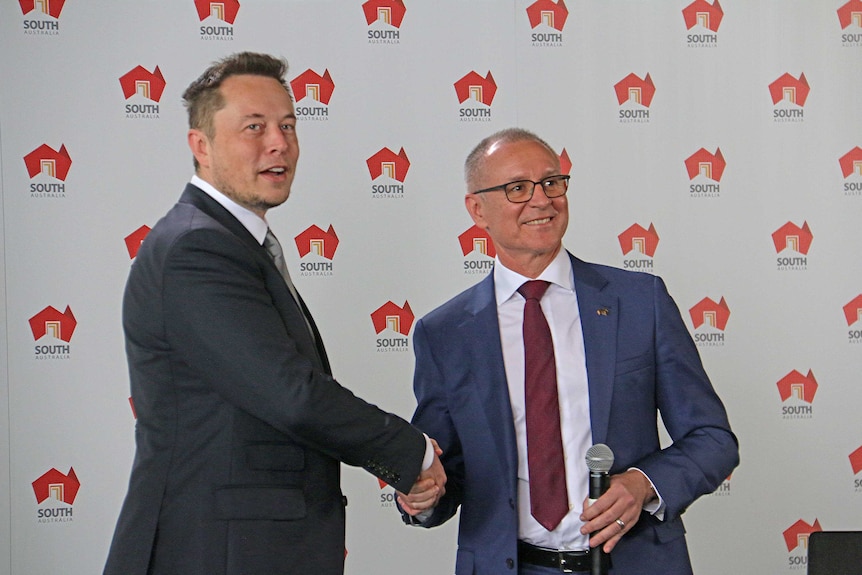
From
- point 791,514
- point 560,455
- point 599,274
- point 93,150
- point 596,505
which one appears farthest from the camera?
point 791,514

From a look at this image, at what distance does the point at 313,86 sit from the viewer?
4168 millimetres

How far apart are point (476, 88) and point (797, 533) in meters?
2.46

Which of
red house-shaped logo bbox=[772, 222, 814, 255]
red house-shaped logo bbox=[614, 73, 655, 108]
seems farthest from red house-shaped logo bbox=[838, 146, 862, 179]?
red house-shaped logo bbox=[614, 73, 655, 108]

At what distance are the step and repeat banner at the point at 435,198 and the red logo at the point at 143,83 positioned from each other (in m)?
0.02

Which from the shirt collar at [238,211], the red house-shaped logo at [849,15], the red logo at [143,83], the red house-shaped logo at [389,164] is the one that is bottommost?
the shirt collar at [238,211]

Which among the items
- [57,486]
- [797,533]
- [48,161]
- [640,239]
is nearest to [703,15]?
[640,239]

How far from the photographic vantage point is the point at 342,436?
2152 mm

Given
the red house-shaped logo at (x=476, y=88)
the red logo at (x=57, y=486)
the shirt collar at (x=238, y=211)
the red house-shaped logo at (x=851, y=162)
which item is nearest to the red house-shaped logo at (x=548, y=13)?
the red house-shaped logo at (x=476, y=88)

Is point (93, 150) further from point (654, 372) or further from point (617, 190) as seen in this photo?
point (654, 372)

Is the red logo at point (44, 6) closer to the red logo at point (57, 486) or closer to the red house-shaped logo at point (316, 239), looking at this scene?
the red house-shaped logo at point (316, 239)

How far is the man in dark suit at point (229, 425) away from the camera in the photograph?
211 centimetres

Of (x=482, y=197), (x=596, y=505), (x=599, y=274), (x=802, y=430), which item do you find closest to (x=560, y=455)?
(x=596, y=505)

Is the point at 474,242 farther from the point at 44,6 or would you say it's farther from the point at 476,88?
the point at 44,6

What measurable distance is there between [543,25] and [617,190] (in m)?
0.80
